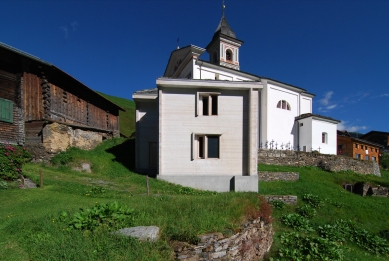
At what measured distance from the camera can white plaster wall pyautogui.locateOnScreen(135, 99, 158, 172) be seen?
1691 centimetres

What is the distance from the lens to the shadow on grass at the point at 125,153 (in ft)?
58.3

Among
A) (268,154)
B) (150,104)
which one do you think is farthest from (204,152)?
(268,154)

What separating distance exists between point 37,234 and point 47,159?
12324 mm

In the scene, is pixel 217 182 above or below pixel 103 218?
below

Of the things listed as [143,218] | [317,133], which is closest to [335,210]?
[143,218]

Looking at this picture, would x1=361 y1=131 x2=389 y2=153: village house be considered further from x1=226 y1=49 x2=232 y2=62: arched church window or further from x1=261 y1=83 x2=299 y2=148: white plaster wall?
x1=226 y1=49 x2=232 y2=62: arched church window

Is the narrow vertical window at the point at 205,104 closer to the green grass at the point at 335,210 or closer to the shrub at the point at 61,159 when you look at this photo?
the green grass at the point at 335,210

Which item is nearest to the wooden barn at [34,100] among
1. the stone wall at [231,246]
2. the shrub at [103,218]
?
the shrub at [103,218]

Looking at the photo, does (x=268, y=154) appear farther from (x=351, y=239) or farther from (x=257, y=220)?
(x=257, y=220)

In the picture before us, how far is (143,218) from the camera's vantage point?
5.68 meters

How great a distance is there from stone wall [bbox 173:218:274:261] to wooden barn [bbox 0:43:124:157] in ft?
48.2

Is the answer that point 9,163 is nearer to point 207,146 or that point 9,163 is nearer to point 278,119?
point 207,146

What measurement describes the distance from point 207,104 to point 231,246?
10749 millimetres

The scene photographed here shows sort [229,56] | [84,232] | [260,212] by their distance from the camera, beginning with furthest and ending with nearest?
[229,56] → [260,212] → [84,232]
